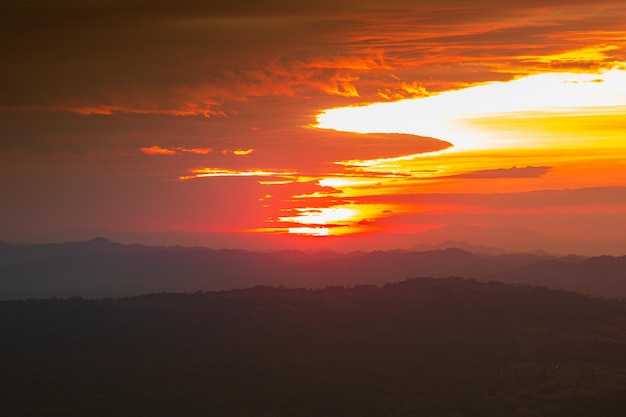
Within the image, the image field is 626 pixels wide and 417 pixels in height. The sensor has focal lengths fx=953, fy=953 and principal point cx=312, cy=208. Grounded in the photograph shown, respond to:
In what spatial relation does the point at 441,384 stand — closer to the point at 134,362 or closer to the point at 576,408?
the point at 576,408

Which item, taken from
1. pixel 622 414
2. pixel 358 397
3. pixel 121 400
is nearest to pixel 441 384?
pixel 358 397

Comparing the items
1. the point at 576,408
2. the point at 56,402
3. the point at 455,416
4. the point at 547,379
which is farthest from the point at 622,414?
the point at 56,402

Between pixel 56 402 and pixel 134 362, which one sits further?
pixel 134 362

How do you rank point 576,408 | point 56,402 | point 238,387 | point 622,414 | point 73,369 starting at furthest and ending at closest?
1. point 73,369
2. point 238,387
3. point 56,402
4. point 576,408
5. point 622,414

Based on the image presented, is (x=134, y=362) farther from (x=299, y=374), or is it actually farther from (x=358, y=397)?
(x=358, y=397)

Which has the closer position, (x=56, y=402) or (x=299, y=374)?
(x=56, y=402)

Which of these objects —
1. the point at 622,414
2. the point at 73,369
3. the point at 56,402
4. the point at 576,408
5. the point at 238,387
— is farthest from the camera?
the point at 73,369

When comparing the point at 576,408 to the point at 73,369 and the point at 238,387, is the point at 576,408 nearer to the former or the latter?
the point at 238,387

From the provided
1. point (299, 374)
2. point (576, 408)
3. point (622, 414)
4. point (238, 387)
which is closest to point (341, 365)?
point (299, 374)
